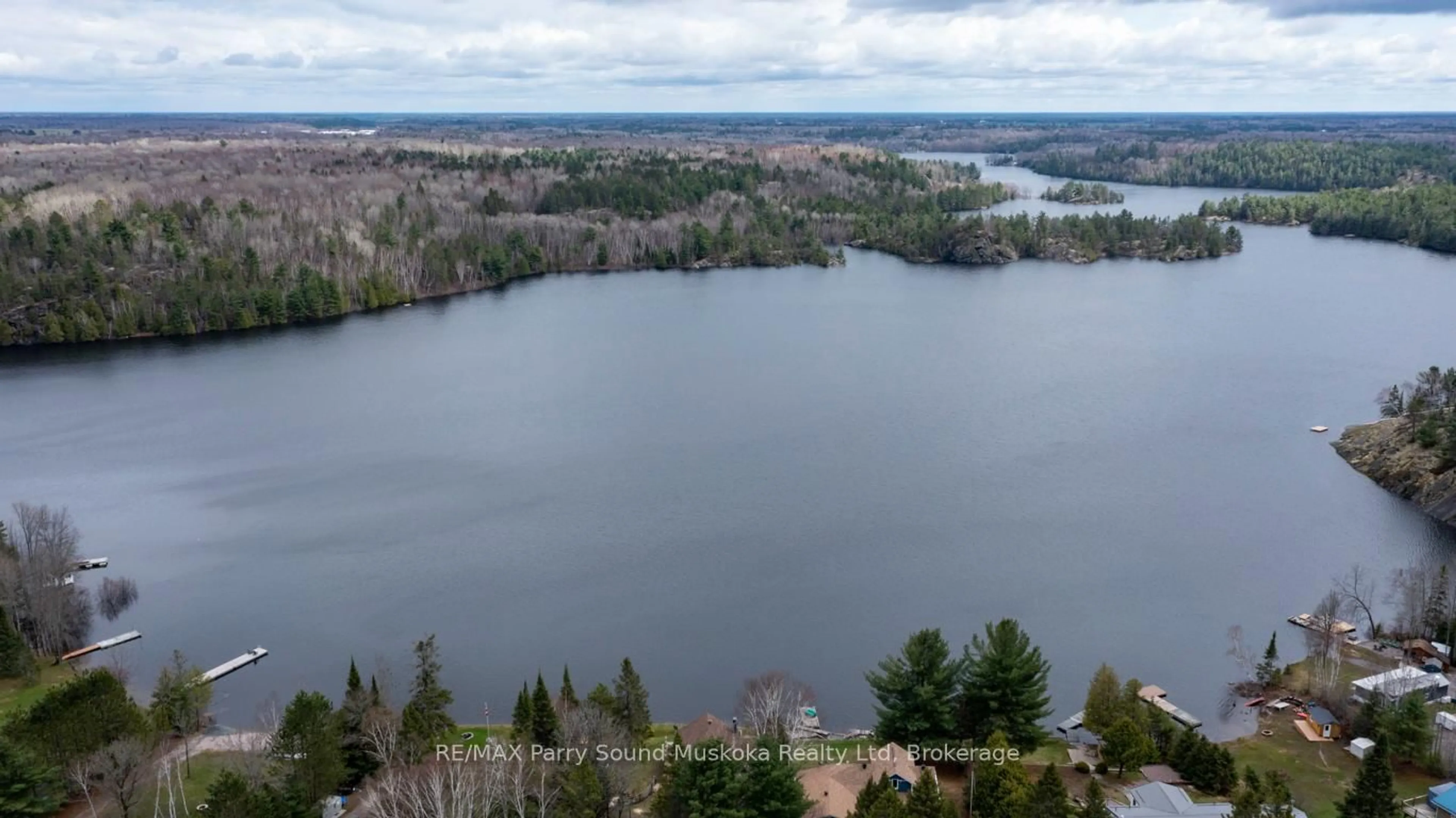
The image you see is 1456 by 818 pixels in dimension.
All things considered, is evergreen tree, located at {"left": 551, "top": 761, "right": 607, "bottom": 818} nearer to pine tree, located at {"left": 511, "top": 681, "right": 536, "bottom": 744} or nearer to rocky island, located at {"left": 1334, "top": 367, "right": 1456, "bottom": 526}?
pine tree, located at {"left": 511, "top": 681, "right": 536, "bottom": 744}

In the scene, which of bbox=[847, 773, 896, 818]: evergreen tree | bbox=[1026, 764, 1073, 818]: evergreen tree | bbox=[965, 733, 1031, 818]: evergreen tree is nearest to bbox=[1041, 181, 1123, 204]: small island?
bbox=[965, 733, 1031, 818]: evergreen tree

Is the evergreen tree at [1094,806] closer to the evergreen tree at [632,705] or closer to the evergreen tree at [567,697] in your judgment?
the evergreen tree at [632,705]

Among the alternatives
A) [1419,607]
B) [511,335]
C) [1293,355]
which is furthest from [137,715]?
[1293,355]

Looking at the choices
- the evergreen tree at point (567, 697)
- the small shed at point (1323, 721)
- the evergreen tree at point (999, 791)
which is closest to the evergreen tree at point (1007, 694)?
the evergreen tree at point (999, 791)

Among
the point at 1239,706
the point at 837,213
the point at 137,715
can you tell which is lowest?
the point at 1239,706

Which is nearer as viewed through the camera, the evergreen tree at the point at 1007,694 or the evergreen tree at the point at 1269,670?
the evergreen tree at the point at 1007,694

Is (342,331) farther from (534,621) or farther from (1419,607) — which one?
(1419,607)
